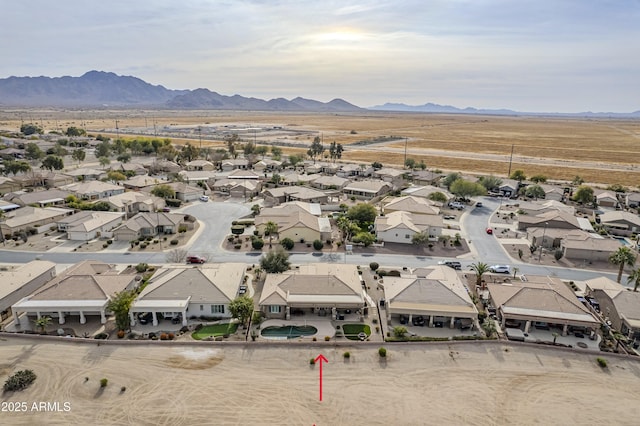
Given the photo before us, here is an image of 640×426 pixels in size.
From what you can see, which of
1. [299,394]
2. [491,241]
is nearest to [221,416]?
[299,394]

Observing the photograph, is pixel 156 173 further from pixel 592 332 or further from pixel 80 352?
pixel 592 332

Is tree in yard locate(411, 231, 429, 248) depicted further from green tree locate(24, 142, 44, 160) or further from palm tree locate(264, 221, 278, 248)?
green tree locate(24, 142, 44, 160)

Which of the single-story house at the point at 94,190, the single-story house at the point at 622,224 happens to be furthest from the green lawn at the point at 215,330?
the single-story house at the point at 622,224

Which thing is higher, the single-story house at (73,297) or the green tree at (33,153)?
the green tree at (33,153)

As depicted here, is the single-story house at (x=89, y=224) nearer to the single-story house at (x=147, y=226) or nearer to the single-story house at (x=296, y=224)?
the single-story house at (x=147, y=226)

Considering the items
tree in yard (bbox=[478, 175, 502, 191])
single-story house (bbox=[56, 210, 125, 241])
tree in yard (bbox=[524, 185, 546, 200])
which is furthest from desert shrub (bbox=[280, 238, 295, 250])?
tree in yard (bbox=[524, 185, 546, 200])

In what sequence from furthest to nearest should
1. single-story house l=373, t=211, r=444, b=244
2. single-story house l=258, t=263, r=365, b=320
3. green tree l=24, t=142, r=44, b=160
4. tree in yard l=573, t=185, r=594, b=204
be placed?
green tree l=24, t=142, r=44, b=160 → tree in yard l=573, t=185, r=594, b=204 → single-story house l=373, t=211, r=444, b=244 → single-story house l=258, t=263, r=365, b=320
